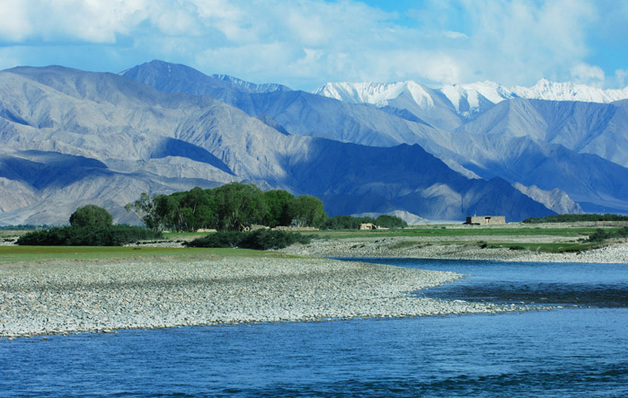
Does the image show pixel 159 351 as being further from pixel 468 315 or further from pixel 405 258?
pixel 405 258

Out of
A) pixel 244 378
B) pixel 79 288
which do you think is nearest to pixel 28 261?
pixel 79 288

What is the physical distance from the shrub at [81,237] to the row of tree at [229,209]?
28608mm

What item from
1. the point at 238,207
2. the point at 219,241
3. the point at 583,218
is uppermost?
the point at 238,207

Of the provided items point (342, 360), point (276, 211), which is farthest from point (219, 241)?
point (342, 360)

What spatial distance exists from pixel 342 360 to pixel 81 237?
2790 inches

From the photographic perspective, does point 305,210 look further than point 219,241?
Yes

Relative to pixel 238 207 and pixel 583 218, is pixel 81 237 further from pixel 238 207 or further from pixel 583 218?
pixel 583 218

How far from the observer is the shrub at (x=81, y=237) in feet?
291

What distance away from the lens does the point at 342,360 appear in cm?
2272

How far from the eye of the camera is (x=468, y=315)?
104 feet

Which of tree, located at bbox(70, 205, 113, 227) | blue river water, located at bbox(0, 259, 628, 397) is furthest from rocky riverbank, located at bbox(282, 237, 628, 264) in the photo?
tree, located at bbox(70, 205, 113, 227)

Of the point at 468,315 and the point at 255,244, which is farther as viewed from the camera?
the point at 255,244

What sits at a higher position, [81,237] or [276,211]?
[276,211]

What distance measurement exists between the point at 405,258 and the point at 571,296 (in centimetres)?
4221
